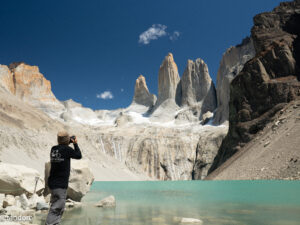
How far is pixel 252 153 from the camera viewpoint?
33.4 meters

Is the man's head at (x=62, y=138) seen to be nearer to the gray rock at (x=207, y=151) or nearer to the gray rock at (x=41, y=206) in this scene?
the gray rock at (x=41, y=206)

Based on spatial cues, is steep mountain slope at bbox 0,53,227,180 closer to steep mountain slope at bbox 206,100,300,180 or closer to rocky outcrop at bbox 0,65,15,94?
rocky outcrop at bbox 0,65,15,94

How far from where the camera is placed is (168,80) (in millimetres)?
125750

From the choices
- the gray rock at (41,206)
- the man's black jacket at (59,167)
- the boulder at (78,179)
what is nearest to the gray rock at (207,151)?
the boulder at (78,179)

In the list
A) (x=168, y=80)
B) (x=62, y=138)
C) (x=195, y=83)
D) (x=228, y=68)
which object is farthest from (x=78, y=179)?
(x=168, y=80)

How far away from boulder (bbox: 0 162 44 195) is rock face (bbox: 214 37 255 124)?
272 feet

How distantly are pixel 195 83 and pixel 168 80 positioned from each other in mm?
13165

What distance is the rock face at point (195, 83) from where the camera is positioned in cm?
11650

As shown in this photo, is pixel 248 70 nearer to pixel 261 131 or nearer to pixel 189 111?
pixel 261 131

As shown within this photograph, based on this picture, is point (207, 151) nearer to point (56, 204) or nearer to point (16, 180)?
point (16, 180)

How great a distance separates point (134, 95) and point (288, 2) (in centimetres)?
9747

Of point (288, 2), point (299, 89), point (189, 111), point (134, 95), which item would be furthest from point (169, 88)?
point (299, 89)

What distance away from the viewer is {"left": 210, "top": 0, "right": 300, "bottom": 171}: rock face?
137ft

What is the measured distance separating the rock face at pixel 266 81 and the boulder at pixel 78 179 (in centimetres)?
3240
